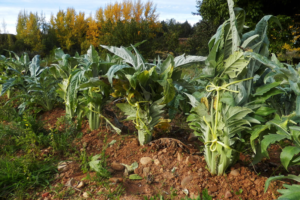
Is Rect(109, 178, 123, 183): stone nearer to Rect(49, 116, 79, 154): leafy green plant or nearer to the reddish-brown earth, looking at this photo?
the reddish-brown earth

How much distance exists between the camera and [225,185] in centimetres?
164

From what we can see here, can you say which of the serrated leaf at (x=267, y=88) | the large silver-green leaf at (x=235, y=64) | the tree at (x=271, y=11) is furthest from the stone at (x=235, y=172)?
the tree at (x=271, y=11)

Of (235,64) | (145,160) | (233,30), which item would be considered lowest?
(145,160)

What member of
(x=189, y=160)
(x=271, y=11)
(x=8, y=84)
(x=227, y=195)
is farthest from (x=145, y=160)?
(x=271, y=11)

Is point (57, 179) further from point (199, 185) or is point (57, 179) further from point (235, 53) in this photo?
point (235, 53)

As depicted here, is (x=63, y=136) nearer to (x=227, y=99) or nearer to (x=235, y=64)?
(x=227, y=99)

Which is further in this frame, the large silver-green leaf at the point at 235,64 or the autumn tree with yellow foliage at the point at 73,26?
the autumn tree with yellow foliage at the point at 73,26

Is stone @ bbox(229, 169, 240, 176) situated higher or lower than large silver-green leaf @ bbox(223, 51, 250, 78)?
lower

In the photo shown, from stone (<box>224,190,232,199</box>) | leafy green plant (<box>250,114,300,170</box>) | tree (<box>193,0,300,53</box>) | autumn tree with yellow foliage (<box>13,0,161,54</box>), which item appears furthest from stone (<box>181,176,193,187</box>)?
autumn tree with yellow foliage (<box>13,0,161,54</box>)

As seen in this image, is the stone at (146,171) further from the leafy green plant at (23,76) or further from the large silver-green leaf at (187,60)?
the leafy green plant at (23,76)

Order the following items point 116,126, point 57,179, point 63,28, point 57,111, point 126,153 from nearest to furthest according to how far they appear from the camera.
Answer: point 57,179
point 126,153
point 116,126
point 57,111
point 63,28

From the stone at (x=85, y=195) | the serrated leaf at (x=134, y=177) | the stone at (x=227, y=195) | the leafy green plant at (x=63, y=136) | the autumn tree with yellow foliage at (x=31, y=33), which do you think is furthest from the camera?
the autumn tree with yellow foliage at (x=31, y=33)

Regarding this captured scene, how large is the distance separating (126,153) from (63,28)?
22513mm

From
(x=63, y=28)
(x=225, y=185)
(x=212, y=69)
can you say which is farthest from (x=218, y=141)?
(x=63, y=28)
